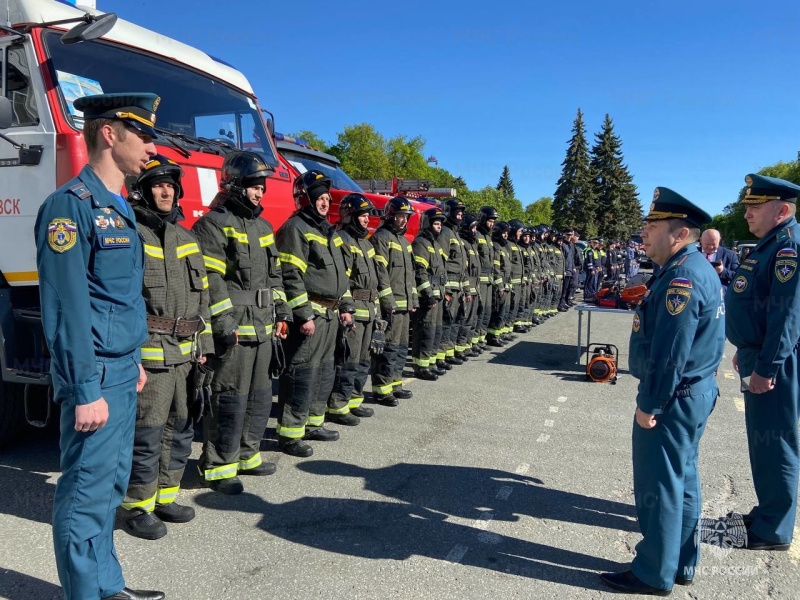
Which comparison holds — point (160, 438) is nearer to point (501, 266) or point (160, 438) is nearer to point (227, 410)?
point (227, 410)

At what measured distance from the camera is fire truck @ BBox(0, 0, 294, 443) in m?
3.94

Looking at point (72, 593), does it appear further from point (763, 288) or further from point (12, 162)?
point (763, 288)

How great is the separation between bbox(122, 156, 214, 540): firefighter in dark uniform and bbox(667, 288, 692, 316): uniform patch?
2.75 m

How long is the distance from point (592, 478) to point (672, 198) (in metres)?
2.48

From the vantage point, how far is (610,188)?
194 ft

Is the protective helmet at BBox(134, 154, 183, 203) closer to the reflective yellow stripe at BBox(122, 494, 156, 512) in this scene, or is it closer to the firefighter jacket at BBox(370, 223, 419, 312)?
the reflective yellow stripe at BBox(122, 494, 156, 512)

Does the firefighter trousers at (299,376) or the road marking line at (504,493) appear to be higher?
→ the firefighter trousers at (299,376)

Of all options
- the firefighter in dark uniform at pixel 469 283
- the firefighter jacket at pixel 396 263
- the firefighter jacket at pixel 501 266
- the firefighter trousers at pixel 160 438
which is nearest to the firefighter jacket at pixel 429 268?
the firefighter jacket at pixel 396 263

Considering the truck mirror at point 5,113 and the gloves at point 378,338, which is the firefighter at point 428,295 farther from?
the truck mirror at point 5,113

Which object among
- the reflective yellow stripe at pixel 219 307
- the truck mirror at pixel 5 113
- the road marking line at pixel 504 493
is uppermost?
the truck mirror at pixel 5 113

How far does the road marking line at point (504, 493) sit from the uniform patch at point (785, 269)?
227 cm

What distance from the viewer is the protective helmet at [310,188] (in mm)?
5090

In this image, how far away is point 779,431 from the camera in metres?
3.52

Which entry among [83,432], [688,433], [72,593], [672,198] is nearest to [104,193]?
[83,432]
